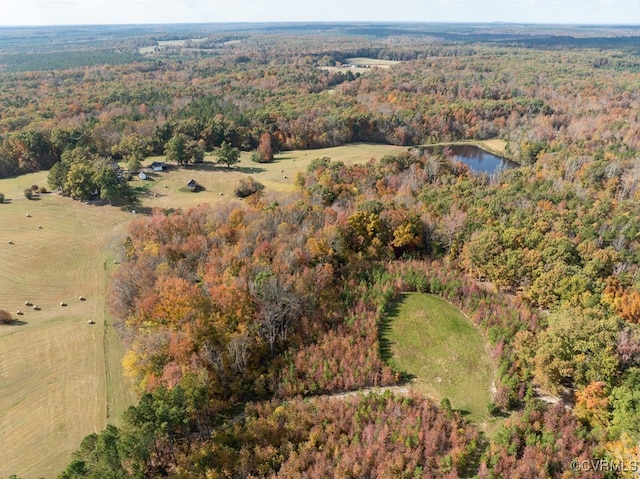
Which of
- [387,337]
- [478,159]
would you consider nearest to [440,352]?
[387,337]

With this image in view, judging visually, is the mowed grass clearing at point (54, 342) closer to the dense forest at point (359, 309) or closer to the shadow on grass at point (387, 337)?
the dense forest at point (359, 309)

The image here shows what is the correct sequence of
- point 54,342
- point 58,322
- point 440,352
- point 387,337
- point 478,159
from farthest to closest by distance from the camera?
point 478,159
point 58,322
point 54,342
point 387,337
point 440,352

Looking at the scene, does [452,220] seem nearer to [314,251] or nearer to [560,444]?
[314,251]

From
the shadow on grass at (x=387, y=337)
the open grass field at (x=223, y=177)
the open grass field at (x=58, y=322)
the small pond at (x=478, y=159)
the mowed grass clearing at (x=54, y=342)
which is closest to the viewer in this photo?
the mowed grass clearing at (x=54, y=342)

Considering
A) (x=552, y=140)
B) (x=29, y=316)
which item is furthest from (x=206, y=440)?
(x=552, y=140)

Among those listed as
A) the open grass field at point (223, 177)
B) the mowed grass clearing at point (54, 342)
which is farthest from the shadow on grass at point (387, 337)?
the open grass field at point (223, 177)

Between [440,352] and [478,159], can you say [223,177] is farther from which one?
[478,159]

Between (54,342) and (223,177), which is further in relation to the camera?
(223,177)
